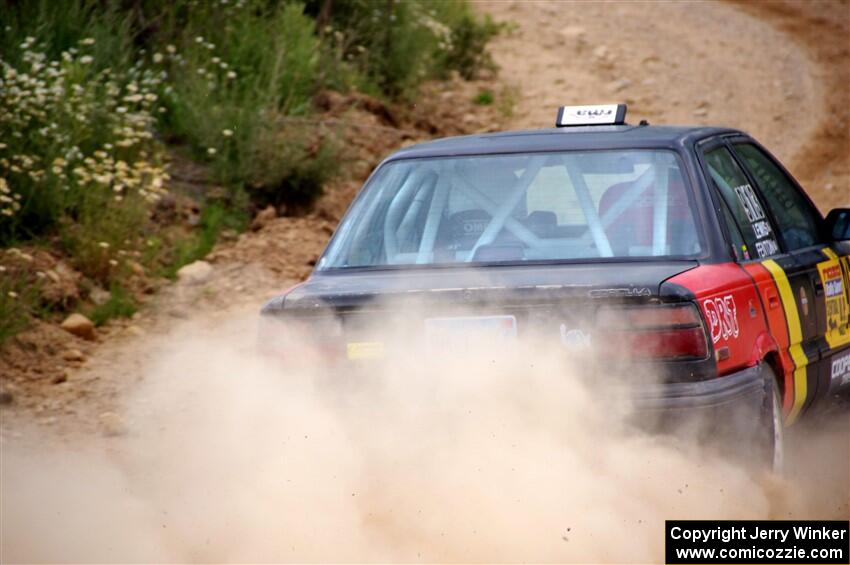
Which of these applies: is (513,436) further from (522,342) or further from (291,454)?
(291,454)

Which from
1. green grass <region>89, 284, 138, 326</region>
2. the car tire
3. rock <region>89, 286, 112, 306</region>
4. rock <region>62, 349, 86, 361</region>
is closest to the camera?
the car tire

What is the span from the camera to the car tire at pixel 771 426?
478 cm

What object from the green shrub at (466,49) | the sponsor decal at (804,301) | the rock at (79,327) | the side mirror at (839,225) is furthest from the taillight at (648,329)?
the green shrub at (466,49)

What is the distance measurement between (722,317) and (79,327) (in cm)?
513

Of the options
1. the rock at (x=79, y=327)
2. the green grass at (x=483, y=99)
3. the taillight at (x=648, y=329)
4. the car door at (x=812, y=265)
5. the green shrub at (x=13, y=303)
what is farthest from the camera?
the green grass at (x=483, y=99)

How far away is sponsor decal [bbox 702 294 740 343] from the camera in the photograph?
4.60m

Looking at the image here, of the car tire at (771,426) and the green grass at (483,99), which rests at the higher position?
the green grass at (483,99)

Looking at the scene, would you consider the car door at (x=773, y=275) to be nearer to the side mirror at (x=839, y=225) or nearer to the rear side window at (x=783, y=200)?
the rear side window at (x=783, y=200)

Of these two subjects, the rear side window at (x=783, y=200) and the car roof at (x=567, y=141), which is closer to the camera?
the car roof at (x=567, y=141)

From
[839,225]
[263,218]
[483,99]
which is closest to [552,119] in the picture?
[483,99]

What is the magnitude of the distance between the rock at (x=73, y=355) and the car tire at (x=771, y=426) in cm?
467
